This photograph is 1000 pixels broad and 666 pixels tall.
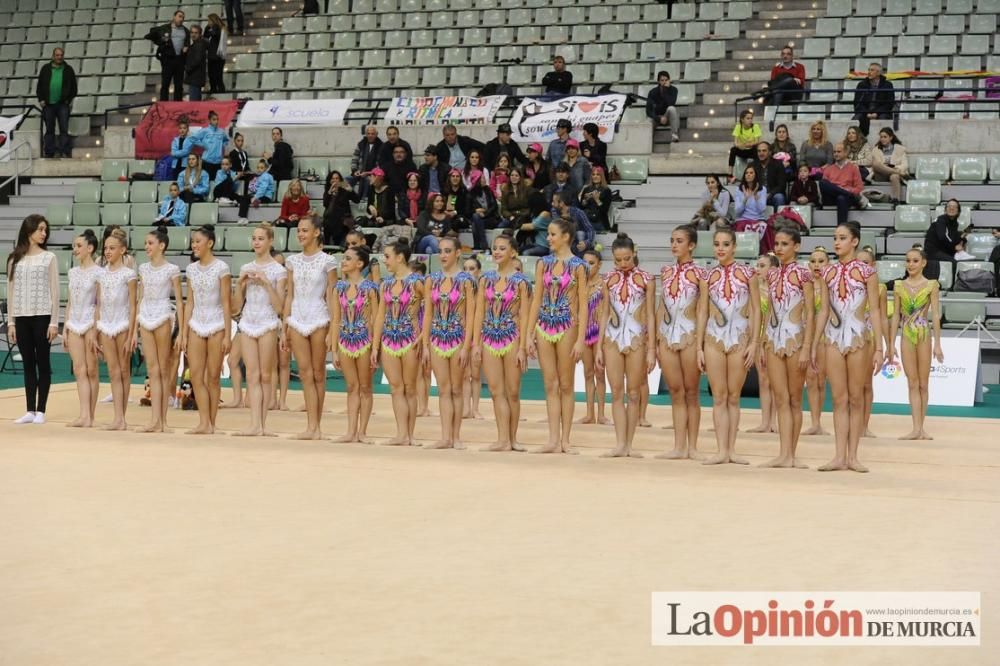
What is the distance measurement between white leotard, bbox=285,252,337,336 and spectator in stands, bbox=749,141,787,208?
874cm

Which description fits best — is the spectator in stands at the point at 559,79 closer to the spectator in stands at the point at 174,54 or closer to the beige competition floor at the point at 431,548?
the spectator in stands at the point at 174,54

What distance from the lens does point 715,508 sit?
7035mm

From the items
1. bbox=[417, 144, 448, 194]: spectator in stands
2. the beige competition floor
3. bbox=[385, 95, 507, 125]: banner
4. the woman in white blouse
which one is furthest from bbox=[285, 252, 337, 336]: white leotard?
bbox=[385, 95, 507, 125]: banner

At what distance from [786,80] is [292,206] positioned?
24.8ft

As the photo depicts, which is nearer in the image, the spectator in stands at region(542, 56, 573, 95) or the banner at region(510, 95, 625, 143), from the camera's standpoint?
the banner at region(510, 95, 625, 143)

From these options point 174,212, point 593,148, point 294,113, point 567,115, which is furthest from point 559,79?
point 174,212

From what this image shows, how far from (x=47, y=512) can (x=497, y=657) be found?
3.39m

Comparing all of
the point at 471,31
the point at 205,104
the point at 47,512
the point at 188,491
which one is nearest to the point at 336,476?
the point at 188,491

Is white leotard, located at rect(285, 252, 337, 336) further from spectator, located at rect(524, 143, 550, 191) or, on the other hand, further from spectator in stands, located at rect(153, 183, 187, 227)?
spectator in stands, located at rect(153, 183, 187, 227)

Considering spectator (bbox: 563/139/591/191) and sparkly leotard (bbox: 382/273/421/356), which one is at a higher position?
spectator (bbox: 563/139/591/191)

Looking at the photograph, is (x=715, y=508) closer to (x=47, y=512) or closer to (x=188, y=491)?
(x=188, y=491)

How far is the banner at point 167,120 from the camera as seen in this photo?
21.0 metres

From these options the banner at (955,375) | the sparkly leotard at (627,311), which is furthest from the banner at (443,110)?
the sparkly leotard at (627,311)

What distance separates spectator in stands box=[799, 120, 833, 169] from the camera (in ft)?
57.9
